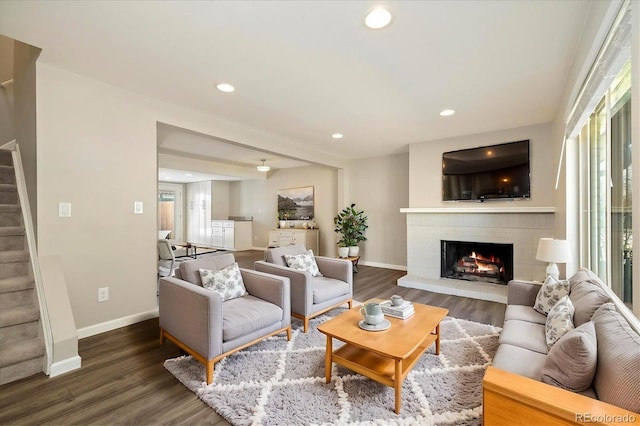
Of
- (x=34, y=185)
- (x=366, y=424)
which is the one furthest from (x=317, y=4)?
(x=34, y=185)

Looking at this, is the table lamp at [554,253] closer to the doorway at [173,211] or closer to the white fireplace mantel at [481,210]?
the white fireplace mantel at [481,210]

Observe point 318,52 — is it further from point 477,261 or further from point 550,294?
point 477,261

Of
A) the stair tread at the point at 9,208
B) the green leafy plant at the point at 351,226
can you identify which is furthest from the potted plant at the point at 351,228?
the stair tread at the point at 9,208

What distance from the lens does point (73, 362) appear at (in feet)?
6.91

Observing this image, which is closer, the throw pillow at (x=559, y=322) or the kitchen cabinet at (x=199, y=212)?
the throw pillow at (x=559, y=322)

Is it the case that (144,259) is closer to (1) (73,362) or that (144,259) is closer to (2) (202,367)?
(1) (73,362)

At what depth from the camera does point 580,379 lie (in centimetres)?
121

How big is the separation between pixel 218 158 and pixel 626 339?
6.54 metres

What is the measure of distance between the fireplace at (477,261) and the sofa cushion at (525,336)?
2483mm

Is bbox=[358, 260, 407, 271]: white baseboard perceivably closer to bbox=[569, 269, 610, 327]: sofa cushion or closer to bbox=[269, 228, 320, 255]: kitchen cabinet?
bbox=[269, 228, 320, 255]: kitchen cabinet

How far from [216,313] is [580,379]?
1.98 m

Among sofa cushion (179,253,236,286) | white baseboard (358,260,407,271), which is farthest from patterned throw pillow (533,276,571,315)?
white baseboard (358,260,407,271)

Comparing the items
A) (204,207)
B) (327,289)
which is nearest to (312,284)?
(327,289)

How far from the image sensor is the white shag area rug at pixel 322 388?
64.5 inches
